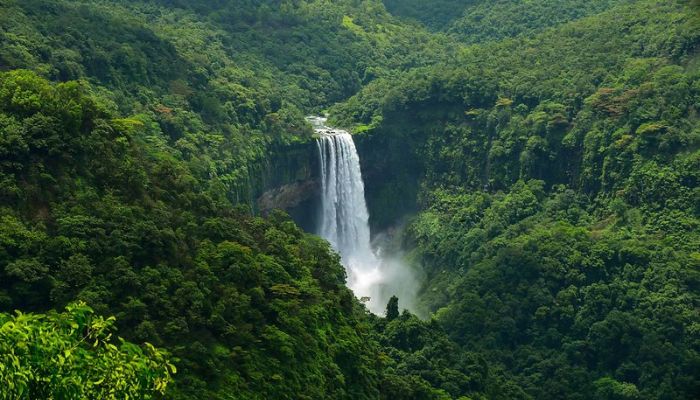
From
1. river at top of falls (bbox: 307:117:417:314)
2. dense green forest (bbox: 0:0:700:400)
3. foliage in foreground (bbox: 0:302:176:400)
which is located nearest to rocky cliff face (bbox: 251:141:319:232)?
dense green forest (bbox: 0:0:700:400)

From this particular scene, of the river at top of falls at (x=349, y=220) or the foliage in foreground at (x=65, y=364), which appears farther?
the river at top of falls at (x=349, y=220)

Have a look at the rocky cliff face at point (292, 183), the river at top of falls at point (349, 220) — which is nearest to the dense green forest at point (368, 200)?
the rocky cliff face at point (292, 183)

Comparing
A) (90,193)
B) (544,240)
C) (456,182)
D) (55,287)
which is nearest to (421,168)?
(456,182)

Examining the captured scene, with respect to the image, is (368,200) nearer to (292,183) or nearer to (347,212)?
(347,212)

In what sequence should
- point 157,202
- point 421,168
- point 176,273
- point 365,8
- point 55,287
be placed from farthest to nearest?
1. point 365,8
2. point 421,168
3. point 157,202
4. point 176,273
5. point 55,287

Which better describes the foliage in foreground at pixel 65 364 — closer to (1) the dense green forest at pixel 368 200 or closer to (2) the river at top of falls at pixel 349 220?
(1) the dense green forest at pixel 368 200

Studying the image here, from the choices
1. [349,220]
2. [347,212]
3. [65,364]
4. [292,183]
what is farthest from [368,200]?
[65,364]

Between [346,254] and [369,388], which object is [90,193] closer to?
[369,388]
